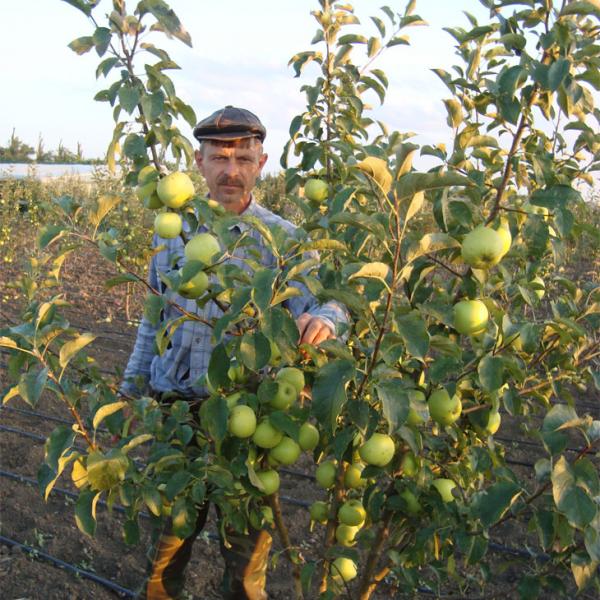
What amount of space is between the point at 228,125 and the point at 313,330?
784 millimetres

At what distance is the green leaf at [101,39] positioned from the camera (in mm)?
1185

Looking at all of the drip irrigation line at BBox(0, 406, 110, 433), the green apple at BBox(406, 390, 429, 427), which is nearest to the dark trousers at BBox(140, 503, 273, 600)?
the green apple at BBox(406, 390, 429, 427)

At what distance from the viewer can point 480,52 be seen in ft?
4.72

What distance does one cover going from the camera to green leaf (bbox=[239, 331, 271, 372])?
3.56 ft

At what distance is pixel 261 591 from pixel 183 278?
1.37 m

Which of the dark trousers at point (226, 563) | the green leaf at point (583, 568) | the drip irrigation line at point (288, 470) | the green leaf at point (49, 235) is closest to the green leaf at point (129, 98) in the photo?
the green leaf at point (49, 235)

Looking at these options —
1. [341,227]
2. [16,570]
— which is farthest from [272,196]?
[341,227]

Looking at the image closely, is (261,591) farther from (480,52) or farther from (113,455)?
(480,52)

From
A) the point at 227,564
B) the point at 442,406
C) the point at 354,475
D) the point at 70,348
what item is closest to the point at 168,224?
the point at 70,348

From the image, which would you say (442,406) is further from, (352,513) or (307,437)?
(352,513)

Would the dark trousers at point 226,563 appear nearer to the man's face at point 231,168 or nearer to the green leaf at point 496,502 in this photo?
the man's face at point 231,168

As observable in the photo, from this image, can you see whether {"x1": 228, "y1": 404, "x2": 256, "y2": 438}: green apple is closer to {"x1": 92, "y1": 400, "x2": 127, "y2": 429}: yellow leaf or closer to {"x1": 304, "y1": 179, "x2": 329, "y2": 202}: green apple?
{"x1": 92, "y1": 400, "x2": 127, "y2": 429}: yellow leaf

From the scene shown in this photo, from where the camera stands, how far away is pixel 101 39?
A: 1188mm

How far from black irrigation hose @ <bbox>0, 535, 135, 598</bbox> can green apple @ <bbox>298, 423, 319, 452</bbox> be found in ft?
4.53
